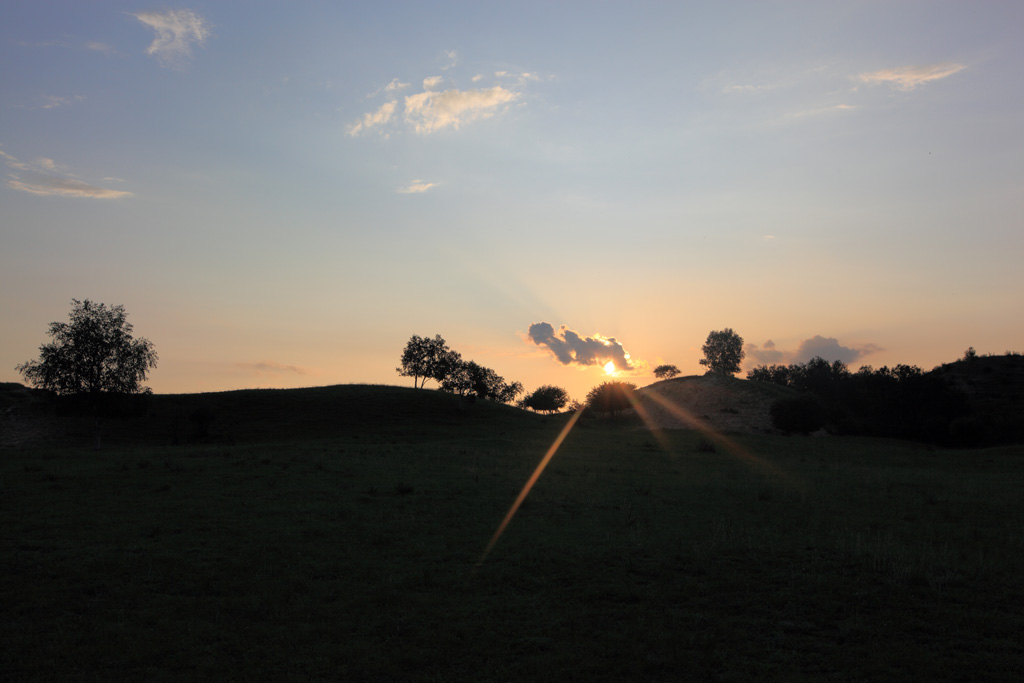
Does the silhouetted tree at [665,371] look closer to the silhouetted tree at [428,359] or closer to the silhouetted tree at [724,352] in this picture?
the silhouetted tree at [724,352]

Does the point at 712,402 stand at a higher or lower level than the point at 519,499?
higher

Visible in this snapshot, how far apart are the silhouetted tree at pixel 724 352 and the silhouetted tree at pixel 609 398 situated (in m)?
65.5

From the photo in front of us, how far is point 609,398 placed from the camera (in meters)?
108

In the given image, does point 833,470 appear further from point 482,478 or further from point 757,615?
point 757,615

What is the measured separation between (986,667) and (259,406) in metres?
95.1

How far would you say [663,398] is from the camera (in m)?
124

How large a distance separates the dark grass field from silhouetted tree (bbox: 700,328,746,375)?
13536 centimetres

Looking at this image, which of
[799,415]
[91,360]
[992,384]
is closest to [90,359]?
[91,360]

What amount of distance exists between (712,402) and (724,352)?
56.7 metres

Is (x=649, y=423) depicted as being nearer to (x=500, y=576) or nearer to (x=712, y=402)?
(x=712, y=402)

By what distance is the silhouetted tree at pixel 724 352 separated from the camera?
6673 inches

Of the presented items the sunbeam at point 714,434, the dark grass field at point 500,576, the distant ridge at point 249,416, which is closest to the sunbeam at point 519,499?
the dark grass field at point 500,576

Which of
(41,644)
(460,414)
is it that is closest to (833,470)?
(41,644)

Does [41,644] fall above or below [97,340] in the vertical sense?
below
